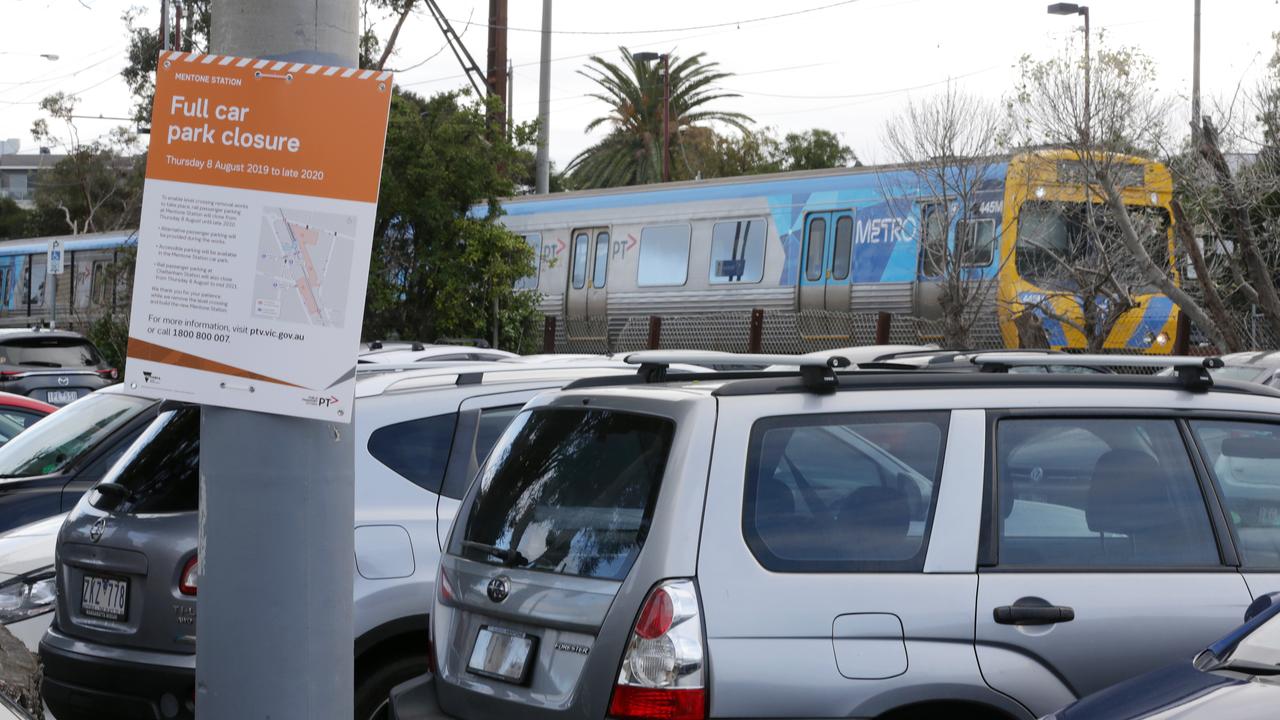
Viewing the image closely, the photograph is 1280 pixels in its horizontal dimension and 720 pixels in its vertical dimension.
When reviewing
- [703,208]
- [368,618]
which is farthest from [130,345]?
[703,208]

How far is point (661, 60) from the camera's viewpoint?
43.9m

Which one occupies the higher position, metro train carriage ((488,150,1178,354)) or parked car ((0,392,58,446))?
metro train carriage ((488,150,1178,354))

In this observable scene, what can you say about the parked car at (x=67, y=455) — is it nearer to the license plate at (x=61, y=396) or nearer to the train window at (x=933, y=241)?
the license plate at (x=61, y=396)

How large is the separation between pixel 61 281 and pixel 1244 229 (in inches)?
Answer: 1293

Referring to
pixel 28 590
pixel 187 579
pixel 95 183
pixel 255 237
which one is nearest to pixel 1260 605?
pixel 255 237

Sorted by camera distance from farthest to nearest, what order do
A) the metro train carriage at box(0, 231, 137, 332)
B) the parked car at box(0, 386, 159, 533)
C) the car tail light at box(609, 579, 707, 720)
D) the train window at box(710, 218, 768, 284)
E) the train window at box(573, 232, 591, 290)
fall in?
the metro train carriage at box(0, 231, 137, 332), the train window at box(573, 232, 591, 290), the train window at box(710, 218, 768, 284), the parked car at box(0, 386, 159, 533), the car tail light at box(609, 579, 707, 720)

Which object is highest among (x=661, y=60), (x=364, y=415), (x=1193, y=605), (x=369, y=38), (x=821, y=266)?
(x=661, y=60)

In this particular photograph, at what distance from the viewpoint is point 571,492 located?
449 centimetres

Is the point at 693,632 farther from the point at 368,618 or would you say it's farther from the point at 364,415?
the point at 364,415

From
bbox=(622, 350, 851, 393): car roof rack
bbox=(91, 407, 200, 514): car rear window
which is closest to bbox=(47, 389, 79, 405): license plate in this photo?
bbox=(91, 407, 200, 514): car rear window

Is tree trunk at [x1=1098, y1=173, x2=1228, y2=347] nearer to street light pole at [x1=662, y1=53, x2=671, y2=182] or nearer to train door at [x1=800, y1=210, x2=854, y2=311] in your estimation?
train door at [x1=800, y1=210, x2=854, y2=311]

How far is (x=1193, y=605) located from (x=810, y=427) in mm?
1298

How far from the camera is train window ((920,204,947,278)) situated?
68.2 ft

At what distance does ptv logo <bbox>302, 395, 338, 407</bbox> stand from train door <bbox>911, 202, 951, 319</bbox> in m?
17.6
